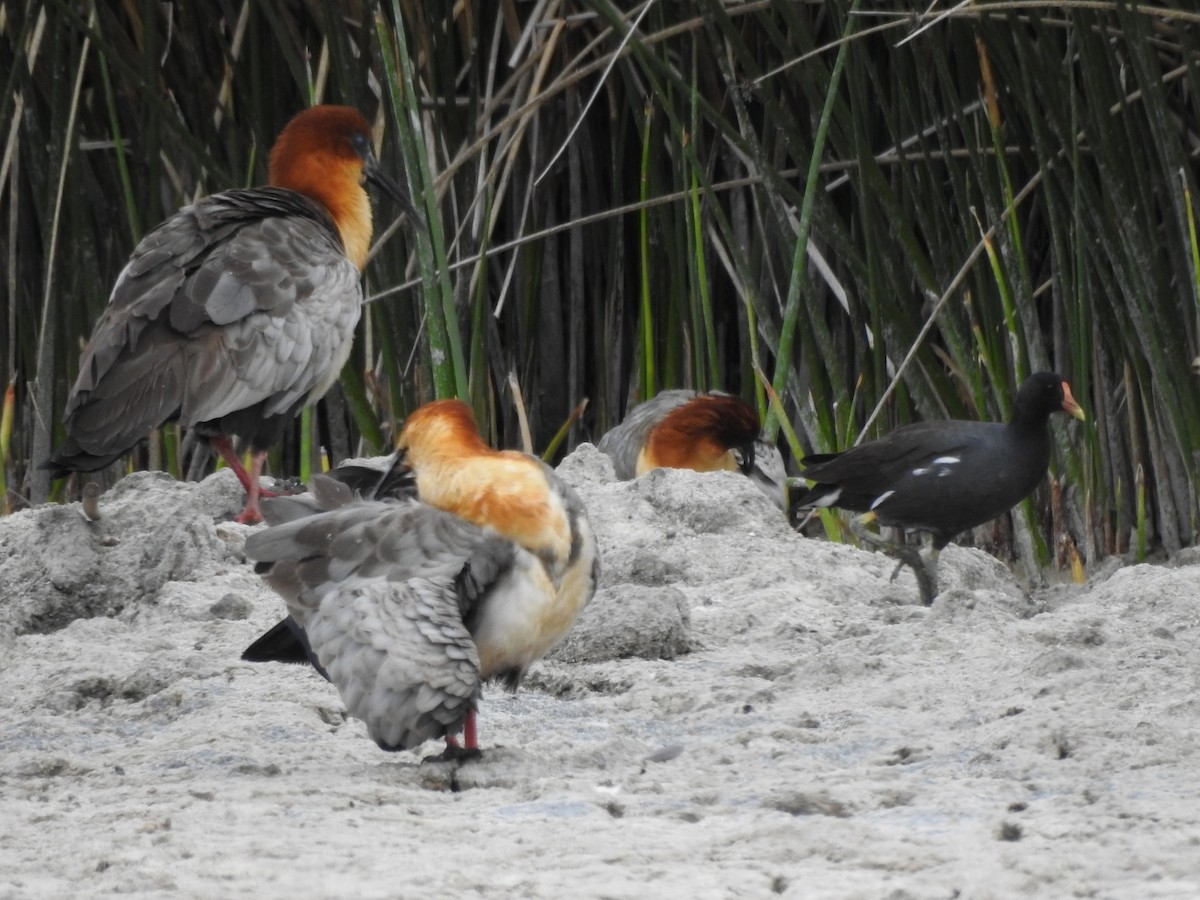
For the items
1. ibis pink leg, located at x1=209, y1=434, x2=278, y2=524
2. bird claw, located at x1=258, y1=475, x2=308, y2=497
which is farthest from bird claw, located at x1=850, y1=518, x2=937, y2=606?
bird claw, located at x1=258, y1=475, x2=308, y2=497

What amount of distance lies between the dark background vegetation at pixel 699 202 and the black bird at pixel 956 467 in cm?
33

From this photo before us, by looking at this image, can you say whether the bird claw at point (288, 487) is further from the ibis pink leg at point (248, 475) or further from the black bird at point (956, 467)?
the black bird at point (956, 467)

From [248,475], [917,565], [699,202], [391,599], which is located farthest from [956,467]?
[391,599]

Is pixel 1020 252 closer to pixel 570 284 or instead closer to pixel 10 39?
pixel 570 284

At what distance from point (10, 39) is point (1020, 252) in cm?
415

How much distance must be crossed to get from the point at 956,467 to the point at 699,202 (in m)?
1.69

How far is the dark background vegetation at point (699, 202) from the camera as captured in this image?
5.58m

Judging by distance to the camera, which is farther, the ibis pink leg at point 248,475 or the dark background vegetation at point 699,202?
the dark background vegetation at point 699,202

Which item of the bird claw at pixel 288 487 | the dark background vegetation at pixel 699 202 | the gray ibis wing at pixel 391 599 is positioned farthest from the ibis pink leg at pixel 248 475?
the gray ibis wing at pixel 391 599

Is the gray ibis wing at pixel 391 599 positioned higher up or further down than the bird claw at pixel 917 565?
higher up

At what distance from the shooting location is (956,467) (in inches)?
210

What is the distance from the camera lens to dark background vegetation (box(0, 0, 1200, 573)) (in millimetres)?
5578

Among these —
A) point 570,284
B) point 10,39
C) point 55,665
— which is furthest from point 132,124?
point 55,665

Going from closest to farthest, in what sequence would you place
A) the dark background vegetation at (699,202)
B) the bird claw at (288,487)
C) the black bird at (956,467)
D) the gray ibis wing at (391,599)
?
the gray ibis wing at (391,599) → the black bird at (956,467) → the dark background vegetation at (699,202) → the bird claw at (288,487)
